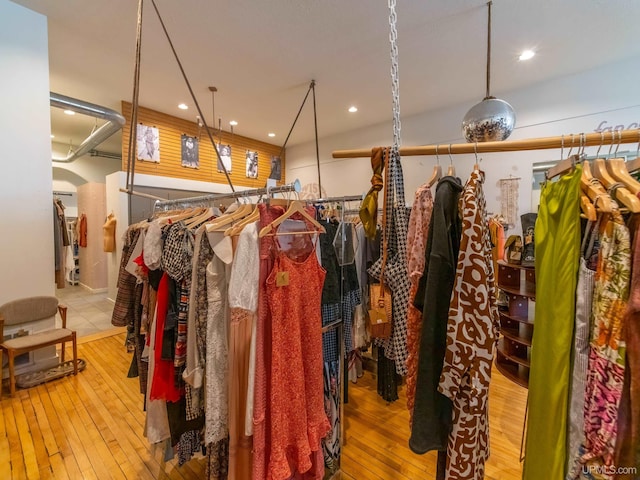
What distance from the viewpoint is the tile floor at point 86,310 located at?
4.38 meters

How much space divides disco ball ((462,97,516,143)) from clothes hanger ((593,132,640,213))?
141cm

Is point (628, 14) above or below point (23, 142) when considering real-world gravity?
above

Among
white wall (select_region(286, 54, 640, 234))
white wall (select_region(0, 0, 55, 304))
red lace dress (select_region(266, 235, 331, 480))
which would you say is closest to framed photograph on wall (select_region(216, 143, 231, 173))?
white wall (select_region(286, 54, 640, 234))

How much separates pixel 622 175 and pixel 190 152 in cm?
627

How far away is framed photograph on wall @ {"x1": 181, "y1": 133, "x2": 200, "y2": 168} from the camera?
18.4 feet

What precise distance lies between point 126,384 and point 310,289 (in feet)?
8.94

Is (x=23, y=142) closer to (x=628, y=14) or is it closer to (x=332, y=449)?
(x=332, y=449)

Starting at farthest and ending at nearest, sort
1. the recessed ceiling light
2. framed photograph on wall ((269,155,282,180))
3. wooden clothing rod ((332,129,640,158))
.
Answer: framed photograph on wall ((269,155,282,180)) → the recessed ceiling light → wooden clothing rod ((332,129,640,158))

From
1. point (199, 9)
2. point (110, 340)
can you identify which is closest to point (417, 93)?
point (199, 9)

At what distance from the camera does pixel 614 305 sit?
25.5 inches

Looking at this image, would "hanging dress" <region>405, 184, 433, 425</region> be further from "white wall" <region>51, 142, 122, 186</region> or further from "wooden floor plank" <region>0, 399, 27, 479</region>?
"white wall" <region>51, 142, 122, 186</region>

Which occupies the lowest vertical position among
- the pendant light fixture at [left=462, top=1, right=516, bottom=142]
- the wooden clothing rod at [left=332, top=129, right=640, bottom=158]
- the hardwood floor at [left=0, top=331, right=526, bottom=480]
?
the hardwood floor at [left=0, top=331, right=526, bottom=480]

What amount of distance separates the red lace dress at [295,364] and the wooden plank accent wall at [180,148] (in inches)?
198

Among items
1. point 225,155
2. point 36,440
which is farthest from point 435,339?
point 225,155
